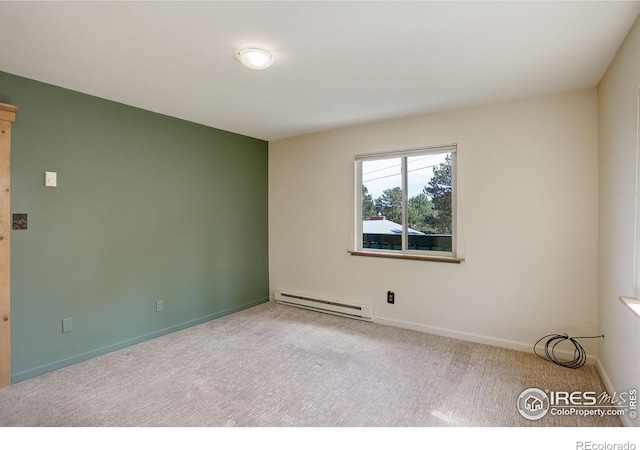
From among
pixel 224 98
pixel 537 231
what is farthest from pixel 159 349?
pixel 537 231

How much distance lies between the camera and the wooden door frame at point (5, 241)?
7.97 ft

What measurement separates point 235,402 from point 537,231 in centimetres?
285

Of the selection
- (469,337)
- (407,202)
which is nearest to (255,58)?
(407,202)

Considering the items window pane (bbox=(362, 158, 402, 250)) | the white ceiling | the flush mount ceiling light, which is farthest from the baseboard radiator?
the flush mount ceiling light

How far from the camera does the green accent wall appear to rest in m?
2.60

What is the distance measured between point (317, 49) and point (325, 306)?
3.03 metres

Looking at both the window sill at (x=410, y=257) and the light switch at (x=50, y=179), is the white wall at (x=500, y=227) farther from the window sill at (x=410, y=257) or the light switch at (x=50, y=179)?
the light switch at (x=50, y=179)

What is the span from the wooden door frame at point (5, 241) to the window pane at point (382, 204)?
3267 mm

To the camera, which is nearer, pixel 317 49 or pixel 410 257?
pixel 317 49

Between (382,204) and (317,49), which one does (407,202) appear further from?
(317,49)

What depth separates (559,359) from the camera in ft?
9.42

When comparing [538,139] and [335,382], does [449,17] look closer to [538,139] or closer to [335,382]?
[538,139]

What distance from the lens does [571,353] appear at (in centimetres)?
284

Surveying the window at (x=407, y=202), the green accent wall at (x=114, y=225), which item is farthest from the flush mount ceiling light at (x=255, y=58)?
the window at (x=407, y=202)
